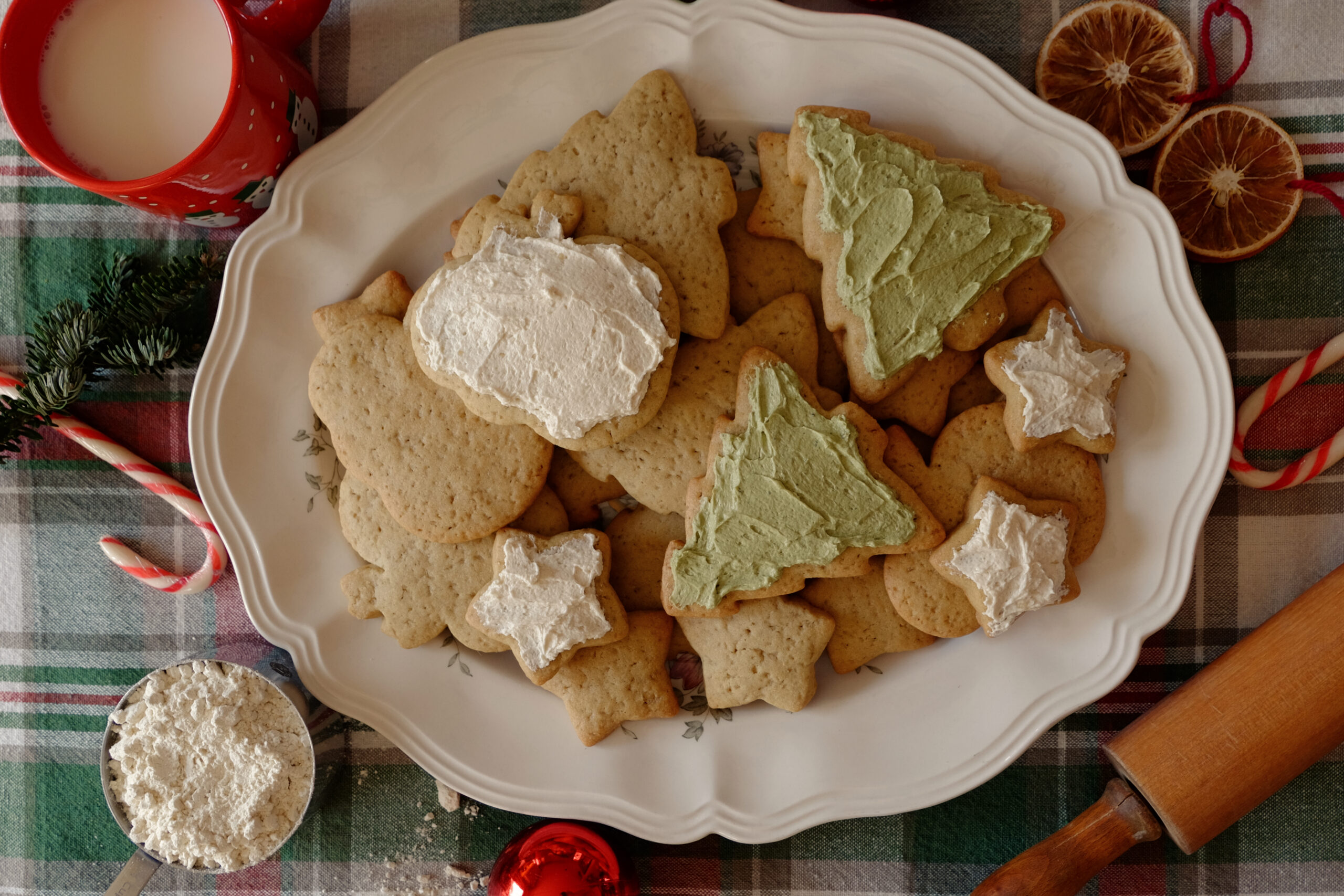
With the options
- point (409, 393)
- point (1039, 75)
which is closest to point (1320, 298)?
point (1039, 75)

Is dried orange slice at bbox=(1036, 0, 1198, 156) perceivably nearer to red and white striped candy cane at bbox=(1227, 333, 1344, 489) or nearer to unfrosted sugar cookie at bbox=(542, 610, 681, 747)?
red and white striped candy cane at bbox=(1227, 333, 1344, 489)

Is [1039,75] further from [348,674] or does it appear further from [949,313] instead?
[348,674]

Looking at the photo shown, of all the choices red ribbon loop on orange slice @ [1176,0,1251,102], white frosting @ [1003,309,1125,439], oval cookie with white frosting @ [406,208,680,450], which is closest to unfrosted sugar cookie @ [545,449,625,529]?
oval cookie with white frosting @ [406,208,680,450]

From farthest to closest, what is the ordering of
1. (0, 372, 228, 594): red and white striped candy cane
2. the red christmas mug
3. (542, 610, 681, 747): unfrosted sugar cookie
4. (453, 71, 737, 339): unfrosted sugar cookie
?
(0, 372, 228, 594): red and white striped candy cane < (542, 610, 681, 747): unfrosted sugar cookie < (453, 71, 737, 339): unfrosted sugar cookie < the red christmas mug

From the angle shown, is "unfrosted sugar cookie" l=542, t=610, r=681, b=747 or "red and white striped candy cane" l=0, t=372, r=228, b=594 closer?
"unfrosted sugar cookie" l=542, t=610, r=681, b=747

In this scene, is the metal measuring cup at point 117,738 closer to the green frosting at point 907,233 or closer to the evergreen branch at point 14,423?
the evergreen branch at point 14,423

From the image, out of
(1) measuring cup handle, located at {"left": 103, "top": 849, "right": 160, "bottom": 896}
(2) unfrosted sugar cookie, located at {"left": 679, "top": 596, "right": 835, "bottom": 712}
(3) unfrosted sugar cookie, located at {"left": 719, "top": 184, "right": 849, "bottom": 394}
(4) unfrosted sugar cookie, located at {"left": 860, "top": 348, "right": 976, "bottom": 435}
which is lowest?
(1) measuring cup handle, located at {"left": 103, "top": 849, "right": 160, "bottom": 896}

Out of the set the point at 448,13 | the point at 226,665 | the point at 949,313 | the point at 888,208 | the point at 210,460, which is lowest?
the point at 226,665

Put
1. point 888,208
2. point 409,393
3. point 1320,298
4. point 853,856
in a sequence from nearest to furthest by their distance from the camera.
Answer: point 888,208, point 409,393, point 1320,298, point 853,856
